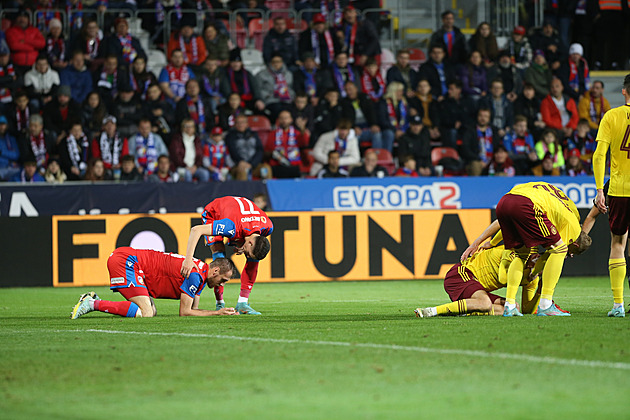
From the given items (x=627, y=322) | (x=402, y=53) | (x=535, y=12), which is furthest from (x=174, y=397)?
(x=535, y=12)

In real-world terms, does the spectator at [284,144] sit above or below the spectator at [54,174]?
above

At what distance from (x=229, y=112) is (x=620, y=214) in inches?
490

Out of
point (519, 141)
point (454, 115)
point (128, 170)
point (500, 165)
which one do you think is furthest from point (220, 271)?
point (519, 141)

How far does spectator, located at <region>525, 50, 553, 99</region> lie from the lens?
884 inches

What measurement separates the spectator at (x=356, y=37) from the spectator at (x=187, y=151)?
15.5ft

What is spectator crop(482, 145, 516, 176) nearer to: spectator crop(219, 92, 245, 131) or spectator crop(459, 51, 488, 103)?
spectator crop(459, 51, 488, 103)

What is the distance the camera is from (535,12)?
24781 millimetres

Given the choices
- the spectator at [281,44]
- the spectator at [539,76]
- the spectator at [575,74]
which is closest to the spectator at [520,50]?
the spectator at [539,76]

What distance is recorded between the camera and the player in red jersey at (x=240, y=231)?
10367 millimetres

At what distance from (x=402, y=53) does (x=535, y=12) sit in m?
4.75

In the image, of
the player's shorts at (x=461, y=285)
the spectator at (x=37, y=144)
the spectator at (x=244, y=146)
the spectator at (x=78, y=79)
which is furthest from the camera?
the spectator at (x=78, y=79)

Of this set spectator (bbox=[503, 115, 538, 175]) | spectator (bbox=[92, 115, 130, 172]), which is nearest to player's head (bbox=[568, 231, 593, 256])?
spectator (bbox=[503, 115, 538, 175])

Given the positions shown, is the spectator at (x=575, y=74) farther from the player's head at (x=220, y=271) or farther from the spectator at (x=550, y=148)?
the player's head at (x=220, y=271)

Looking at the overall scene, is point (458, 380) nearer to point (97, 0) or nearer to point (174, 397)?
point (174, 397)
